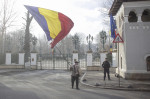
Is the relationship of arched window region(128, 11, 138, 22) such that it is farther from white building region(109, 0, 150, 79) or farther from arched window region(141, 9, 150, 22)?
white building region(109, 0, 150, 79)

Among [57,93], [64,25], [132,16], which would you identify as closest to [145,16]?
[132,16]

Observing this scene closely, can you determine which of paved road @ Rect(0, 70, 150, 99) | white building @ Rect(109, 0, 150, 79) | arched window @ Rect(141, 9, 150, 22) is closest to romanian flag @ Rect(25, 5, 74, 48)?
paved road @ Rect(0, 70, 150, 99)

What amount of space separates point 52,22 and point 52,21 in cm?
7

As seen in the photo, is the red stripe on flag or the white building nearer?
the red stripe on flag

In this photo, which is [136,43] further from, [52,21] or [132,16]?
[52,21]

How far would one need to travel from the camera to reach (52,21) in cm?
1133

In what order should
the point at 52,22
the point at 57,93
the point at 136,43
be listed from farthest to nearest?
the point at 136,43
the point at 52,22
the point at 57,93

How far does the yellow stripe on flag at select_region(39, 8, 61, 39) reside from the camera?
438 inches

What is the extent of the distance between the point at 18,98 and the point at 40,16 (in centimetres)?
629

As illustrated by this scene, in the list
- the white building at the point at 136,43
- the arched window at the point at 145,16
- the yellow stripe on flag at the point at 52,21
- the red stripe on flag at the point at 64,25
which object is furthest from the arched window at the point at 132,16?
the yellow stripe on flag at the point at 52,21

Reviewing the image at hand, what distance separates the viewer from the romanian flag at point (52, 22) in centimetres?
1107

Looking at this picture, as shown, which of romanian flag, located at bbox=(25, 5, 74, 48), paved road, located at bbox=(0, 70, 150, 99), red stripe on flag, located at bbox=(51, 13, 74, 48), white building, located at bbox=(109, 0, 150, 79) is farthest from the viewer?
white building, located at bbox=(109, 0, 150, 79)

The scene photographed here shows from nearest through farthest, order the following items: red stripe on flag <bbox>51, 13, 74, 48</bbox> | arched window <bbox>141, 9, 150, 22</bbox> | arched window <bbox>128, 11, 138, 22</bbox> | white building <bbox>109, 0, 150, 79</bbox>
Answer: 1. red stripe on flag <bbox>51, 13, 74, 48</bbox>
2. white building <bbox>109, 0, 150, 79</bbox>
3. arched window <bbox>141, 9, 150, 22</bbox>
4. arched window <bbox>128, 11, 138, 22</bbox>

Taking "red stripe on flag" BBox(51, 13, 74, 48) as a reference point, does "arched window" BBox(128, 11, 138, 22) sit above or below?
above
